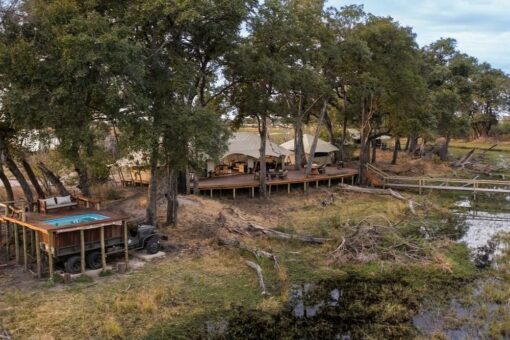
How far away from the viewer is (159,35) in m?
16.9

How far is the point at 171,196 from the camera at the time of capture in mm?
19078

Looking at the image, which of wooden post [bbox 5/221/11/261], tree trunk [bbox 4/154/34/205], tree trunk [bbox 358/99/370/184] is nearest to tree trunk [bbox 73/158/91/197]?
tree trunk [bbox 4/154/34/205]

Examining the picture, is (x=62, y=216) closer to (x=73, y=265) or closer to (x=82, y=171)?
(x=73, y=265)

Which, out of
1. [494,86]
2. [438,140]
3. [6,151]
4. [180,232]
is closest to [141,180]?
[180,232]

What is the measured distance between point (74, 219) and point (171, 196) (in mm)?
5198

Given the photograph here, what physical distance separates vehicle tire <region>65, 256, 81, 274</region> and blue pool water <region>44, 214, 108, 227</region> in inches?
42.4

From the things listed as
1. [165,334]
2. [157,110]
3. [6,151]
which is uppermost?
[157,110]

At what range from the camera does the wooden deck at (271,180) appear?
2592cm

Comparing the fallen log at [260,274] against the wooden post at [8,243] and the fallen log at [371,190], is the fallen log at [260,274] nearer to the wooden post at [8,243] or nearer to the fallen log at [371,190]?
the wooden post at [8,243]

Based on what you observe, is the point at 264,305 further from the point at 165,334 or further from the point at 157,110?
the point at 157,110

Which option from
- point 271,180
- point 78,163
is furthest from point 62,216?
point 271,180

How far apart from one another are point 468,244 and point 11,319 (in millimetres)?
16142

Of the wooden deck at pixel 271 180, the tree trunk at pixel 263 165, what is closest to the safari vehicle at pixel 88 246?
the wooden deck at pixel 271 180

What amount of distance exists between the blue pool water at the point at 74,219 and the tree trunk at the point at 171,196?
177 inches
